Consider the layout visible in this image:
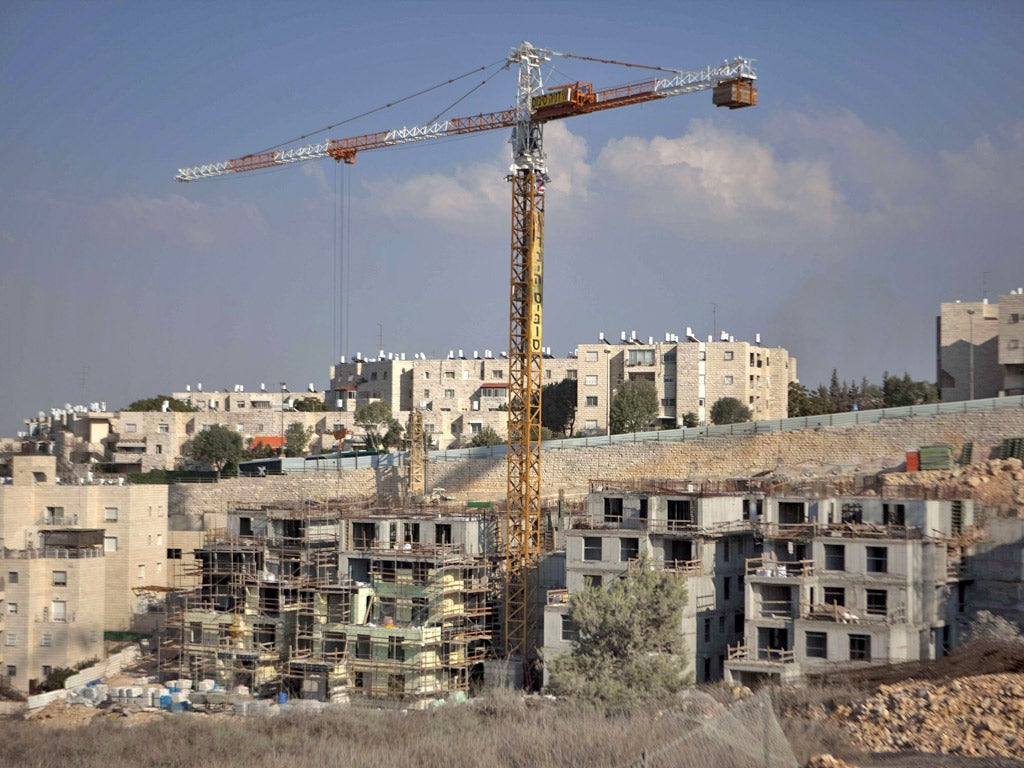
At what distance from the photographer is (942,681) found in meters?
16.9

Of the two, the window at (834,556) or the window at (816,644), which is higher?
the window at (834,556)

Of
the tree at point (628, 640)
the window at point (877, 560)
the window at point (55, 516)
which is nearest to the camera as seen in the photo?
the tree at point (628, 640)

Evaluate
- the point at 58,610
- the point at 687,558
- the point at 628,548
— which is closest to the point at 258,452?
the point at 58,610

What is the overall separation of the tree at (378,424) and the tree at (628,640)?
29.8 meters

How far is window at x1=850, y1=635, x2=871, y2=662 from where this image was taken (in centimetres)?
2260

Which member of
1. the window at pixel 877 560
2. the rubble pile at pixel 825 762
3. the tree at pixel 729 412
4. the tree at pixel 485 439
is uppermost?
the tree at pixel 729 412

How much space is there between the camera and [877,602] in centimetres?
2383

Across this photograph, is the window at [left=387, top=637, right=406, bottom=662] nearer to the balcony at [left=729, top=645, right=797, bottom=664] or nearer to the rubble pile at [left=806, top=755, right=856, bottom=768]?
the balcony at [left=729, top=645, right=797, bottom=664]

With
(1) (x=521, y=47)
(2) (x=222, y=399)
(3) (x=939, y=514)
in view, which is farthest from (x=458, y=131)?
(2) (x=222, y=399)

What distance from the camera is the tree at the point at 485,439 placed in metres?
51.6

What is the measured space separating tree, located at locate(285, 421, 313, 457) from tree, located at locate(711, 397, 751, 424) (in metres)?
17.9

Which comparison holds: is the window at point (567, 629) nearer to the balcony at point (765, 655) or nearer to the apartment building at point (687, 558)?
the apartment building at point (687, 558)

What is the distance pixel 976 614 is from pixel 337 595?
1330cm

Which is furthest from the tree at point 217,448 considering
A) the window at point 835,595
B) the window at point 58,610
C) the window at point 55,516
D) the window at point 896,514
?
the window at point 835,595
